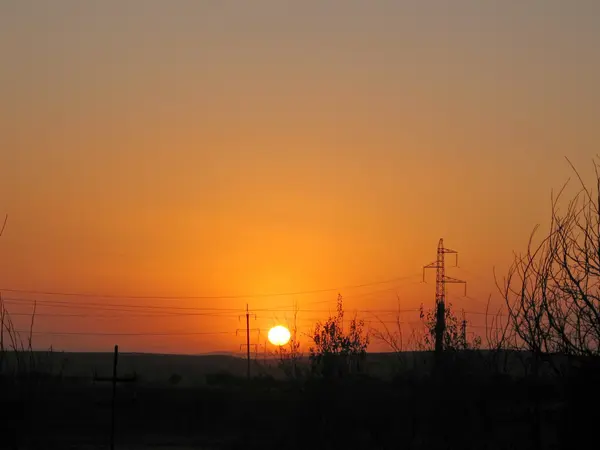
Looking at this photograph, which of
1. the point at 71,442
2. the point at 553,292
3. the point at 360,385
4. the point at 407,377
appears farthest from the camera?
the point at 71,442

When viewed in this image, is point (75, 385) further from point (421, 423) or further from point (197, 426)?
point (421, 423)

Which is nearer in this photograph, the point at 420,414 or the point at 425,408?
the point at 425,408

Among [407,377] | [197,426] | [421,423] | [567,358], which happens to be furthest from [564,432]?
[197,426]

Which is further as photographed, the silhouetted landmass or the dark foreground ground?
the silhouetted landmass

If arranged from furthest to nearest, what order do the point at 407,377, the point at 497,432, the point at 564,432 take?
1. the point at 407,377
2. the point at 497,432
3. the point at 564,432

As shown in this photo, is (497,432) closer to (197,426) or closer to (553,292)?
(553,292)

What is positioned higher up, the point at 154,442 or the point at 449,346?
the point at 449,346

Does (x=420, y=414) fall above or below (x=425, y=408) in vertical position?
below

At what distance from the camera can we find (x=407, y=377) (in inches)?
819

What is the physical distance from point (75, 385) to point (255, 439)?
34.8 m

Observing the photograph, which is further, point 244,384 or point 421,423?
point 244,384

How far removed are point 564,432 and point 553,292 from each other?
197cm

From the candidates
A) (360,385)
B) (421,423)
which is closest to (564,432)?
(421,423)

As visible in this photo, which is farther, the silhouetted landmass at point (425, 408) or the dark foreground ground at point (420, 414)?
the silhouetted landmass at point (425, 408)
